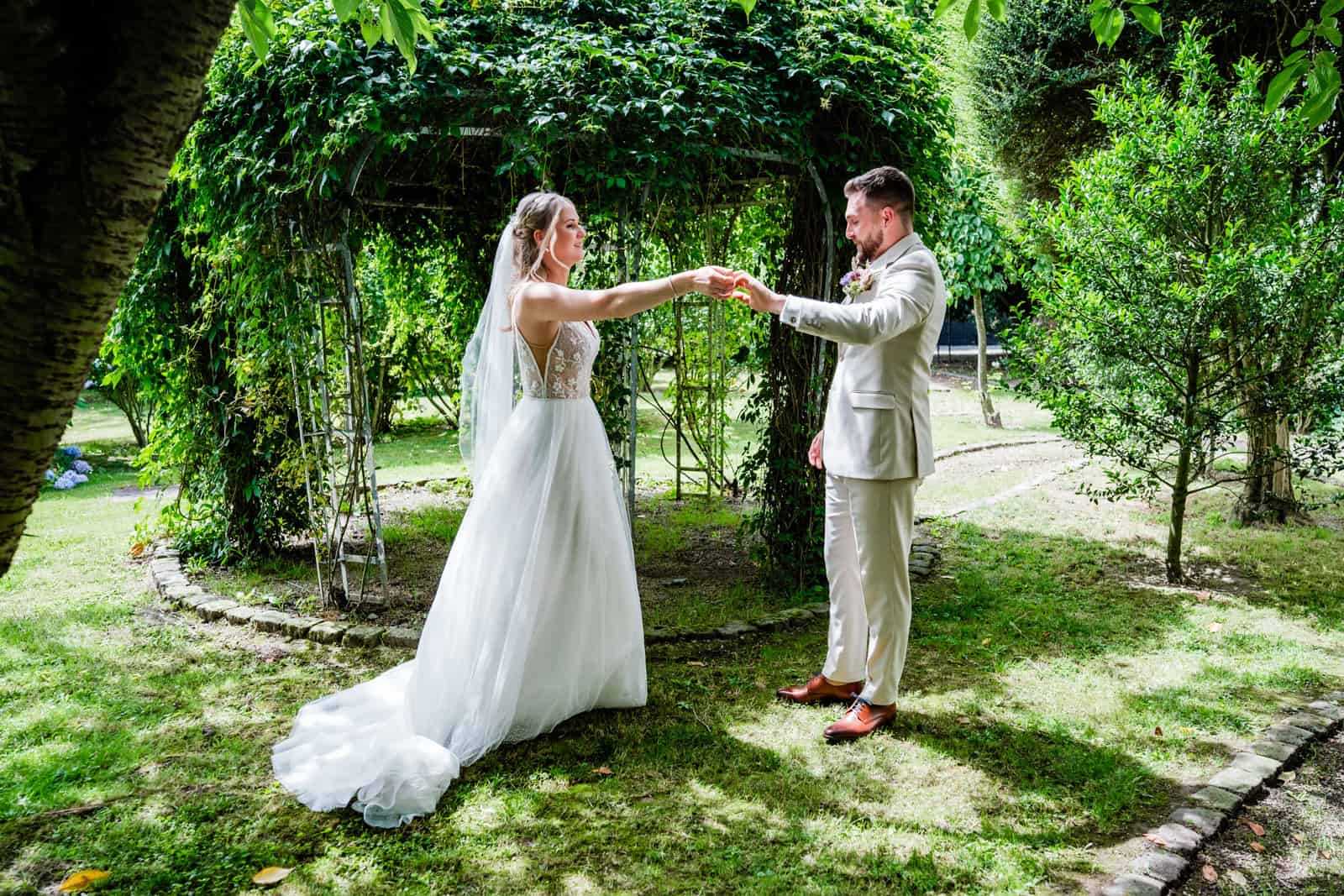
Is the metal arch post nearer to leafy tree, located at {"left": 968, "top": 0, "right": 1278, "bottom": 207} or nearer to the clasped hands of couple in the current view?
the clasped hands of couple

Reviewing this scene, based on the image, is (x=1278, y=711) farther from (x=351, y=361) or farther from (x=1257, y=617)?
(x=351, y=361)

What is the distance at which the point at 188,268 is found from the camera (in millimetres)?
6617

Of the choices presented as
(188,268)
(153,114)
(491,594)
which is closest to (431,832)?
(491,594)

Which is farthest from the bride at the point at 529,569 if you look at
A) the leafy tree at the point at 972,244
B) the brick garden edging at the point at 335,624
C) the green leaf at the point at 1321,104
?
the leafy tree at the point at 972,244

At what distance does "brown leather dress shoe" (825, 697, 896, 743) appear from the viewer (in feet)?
13.1

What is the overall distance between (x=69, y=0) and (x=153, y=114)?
0.17 metres

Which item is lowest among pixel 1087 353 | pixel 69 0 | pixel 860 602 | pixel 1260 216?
pixel 860 602

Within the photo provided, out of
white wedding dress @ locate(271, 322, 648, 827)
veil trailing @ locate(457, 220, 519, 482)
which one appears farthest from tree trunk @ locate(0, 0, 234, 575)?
veil trailing @ locate(457, 220, 519, 482)

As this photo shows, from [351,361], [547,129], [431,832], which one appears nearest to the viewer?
[431,832]

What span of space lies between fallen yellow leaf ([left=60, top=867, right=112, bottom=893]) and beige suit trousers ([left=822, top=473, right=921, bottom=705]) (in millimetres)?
2867

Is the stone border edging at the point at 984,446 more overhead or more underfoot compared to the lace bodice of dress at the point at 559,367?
more underfoot

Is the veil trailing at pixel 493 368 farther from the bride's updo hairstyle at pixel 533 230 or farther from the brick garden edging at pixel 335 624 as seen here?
the brick garden edging at pixel 335 624

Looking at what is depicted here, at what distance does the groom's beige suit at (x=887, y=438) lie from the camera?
3.89 meters

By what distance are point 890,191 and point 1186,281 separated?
354 centimetres
